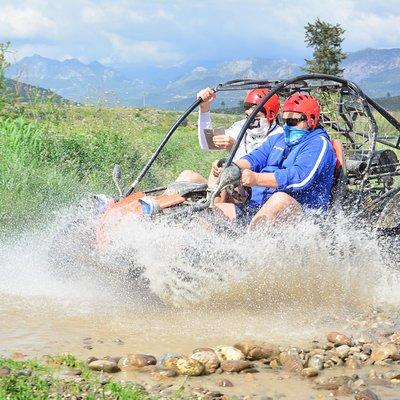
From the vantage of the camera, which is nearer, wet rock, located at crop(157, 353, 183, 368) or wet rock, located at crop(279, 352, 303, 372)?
wet rock, located at crop(157, 353, 183, 368)

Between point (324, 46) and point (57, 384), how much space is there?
6672 centimetres

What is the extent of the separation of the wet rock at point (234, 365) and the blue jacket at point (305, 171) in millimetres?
2273

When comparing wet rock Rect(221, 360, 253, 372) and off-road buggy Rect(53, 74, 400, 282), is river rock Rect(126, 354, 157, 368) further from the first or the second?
off-road buggy Rect(53, 74, 400, 282)

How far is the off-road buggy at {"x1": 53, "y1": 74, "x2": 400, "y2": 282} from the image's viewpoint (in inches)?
283

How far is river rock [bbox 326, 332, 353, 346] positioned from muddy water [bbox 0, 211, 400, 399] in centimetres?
17

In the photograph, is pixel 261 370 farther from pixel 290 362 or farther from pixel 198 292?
pixel 198 292

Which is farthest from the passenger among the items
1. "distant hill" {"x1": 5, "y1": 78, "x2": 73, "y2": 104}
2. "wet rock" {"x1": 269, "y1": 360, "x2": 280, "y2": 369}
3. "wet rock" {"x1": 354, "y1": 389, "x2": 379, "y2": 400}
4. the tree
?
the tree

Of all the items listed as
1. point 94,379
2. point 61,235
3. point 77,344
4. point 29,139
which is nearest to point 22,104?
point 29,139

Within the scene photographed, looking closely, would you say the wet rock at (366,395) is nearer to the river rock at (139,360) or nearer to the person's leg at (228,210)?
the river rock at (139,360)

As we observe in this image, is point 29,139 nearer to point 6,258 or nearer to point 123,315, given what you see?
point 6,258

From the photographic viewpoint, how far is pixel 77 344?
6.00 metres

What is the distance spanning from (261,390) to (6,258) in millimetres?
4480

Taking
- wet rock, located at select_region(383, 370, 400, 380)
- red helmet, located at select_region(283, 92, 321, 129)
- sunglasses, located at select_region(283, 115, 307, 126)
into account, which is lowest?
wet rock, located at select_region(383, 370, 400, 380)

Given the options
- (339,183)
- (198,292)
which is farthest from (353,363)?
(339,183)
